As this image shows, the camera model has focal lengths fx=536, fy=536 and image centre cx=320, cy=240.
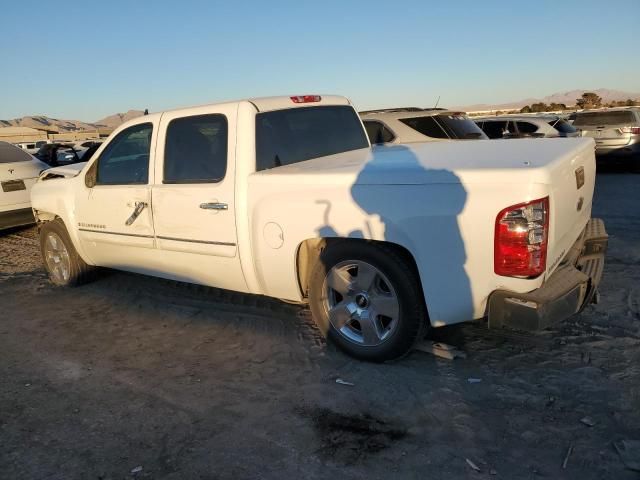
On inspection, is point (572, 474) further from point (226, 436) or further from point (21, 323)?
point (21, 323)

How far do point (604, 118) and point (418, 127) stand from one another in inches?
328

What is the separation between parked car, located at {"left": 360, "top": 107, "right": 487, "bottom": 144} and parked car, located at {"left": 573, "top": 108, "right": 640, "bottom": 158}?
6.67m

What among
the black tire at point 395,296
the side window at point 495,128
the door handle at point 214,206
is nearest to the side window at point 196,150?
the door handle at point 214,206

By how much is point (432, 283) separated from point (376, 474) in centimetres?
117

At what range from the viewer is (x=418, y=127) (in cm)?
829

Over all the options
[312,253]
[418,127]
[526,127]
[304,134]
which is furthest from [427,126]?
[526,127]

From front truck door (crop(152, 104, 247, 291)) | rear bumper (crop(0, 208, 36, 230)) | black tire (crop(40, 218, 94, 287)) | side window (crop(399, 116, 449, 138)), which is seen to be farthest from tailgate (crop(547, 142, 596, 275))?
rear bumper (crop(0, 208, 36, 230))

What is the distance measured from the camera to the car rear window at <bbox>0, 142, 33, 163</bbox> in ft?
27.7

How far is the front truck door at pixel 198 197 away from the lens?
404 cm

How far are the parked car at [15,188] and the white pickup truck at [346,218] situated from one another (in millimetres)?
3492

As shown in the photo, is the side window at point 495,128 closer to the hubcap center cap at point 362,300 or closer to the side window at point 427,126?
the side window at point 427,126

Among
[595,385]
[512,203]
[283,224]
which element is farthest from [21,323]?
[595,385]

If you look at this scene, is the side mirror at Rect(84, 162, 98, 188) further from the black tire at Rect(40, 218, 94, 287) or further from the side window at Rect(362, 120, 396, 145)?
the side window at Rect(362, 120, 396, 145)

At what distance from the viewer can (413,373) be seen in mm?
3547
